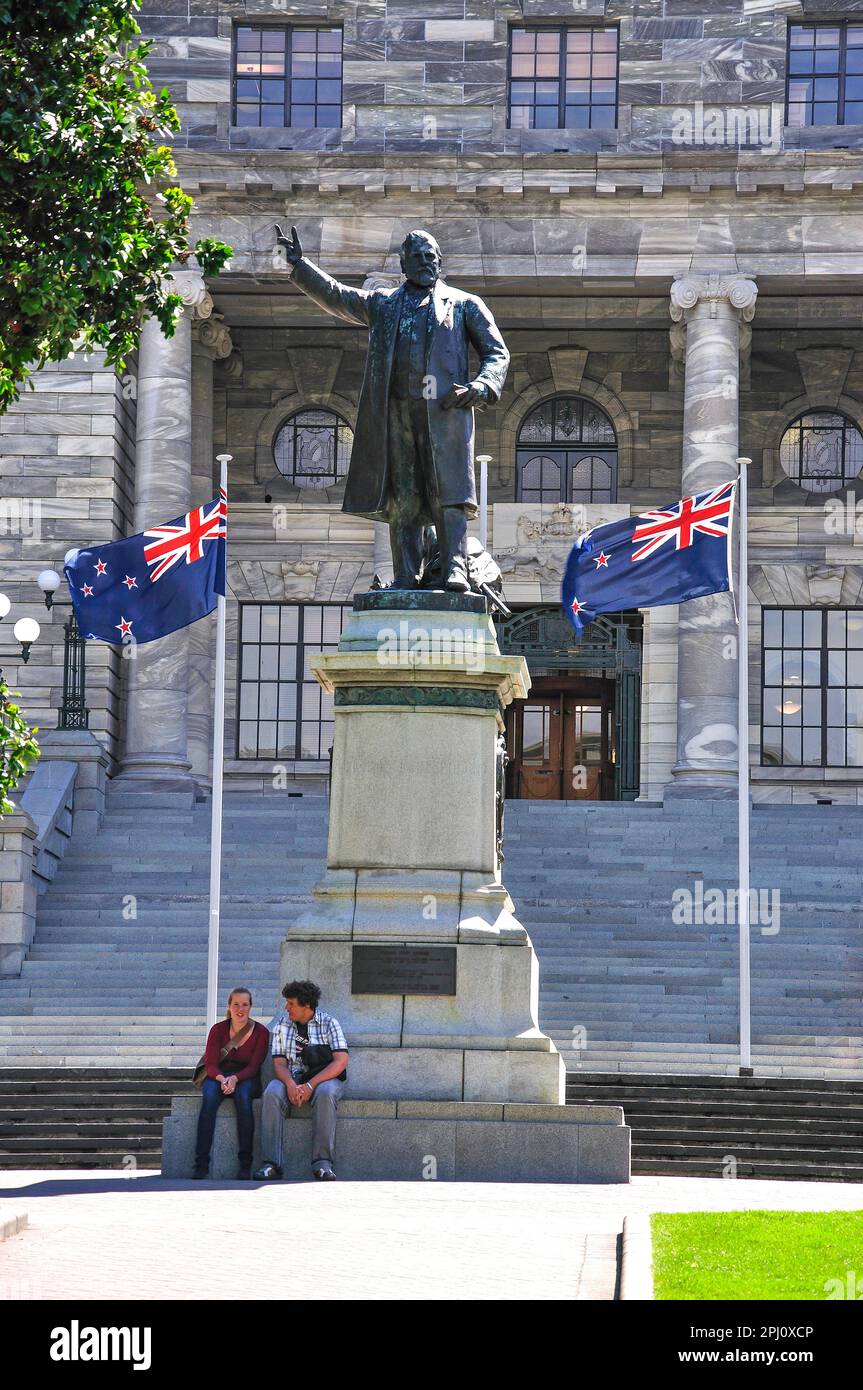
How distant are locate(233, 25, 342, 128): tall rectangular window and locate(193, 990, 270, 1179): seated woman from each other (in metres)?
31.2

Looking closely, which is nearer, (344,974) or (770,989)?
(344,974)

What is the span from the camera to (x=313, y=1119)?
14867mm

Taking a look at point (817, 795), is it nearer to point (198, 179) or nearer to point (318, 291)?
point (198, 179)

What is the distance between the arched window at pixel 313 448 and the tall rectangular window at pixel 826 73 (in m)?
11.2

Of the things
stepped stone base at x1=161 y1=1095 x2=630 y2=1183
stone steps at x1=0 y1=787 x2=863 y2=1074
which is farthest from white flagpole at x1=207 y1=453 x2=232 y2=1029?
stepped stone base at x1=161 y1=1095 x2=630 y2=1183

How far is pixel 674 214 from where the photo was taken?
136 ft

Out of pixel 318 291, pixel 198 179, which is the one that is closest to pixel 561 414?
pixel 198 179

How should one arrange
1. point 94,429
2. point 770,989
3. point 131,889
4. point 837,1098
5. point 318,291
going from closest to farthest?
point 318,291
point 837,1098
point 770,989
point 131,889
point 94,429

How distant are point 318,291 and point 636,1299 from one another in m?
9.84

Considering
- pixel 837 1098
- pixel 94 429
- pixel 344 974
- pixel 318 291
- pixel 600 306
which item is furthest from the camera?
pixel 600 306

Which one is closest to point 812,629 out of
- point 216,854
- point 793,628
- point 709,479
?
point 793,628

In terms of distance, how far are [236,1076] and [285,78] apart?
32.3 m

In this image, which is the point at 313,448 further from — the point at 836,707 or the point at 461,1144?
the point at 461,1144

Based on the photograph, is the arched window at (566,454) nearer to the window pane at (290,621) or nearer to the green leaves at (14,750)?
the window pane at (290,621)
